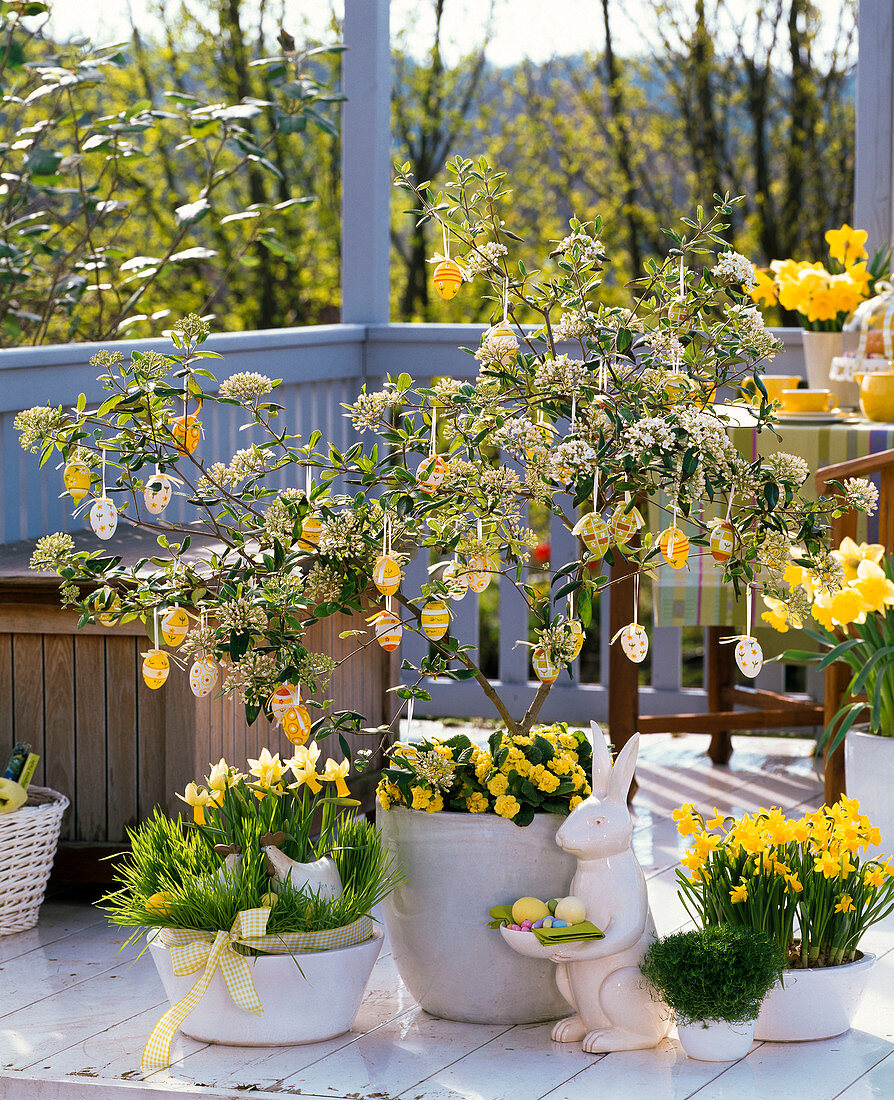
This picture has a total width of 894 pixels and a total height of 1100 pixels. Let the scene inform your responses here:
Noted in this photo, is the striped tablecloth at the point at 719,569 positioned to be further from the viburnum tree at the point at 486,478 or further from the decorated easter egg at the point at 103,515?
the decorated easter egg at the point at 103,515

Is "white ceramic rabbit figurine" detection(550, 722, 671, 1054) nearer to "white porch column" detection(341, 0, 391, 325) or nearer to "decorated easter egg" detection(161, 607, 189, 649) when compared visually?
"decorated easter egg" detection(161, 607, 189, 649)

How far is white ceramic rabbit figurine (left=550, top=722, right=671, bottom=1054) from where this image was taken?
2137 millimetres

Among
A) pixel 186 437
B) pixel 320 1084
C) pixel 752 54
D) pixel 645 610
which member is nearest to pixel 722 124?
pixel 752 54

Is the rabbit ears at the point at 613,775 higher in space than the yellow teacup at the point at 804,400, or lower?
lower

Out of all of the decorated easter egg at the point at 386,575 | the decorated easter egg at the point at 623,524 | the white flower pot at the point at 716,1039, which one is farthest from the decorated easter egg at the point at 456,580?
the white flower pot at the point at 716,1039

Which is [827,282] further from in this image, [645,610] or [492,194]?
[492,194]

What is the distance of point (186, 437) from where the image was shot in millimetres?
2279

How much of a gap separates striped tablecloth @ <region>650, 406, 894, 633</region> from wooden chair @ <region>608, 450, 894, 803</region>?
0.34 feet

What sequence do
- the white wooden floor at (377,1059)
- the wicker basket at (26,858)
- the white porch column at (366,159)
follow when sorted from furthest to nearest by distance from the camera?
1. the white porch column at (366,159)
2. the wicker basket at (26,858)
3. the white wooden floor at (377,1059)

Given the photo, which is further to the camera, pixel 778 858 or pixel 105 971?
pixel 105 971

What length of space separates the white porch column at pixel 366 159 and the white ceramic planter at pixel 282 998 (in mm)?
2575

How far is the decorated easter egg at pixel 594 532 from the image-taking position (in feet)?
6.89

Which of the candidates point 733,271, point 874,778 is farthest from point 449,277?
Result: point 874,778

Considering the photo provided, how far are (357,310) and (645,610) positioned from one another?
1487 millimetres
